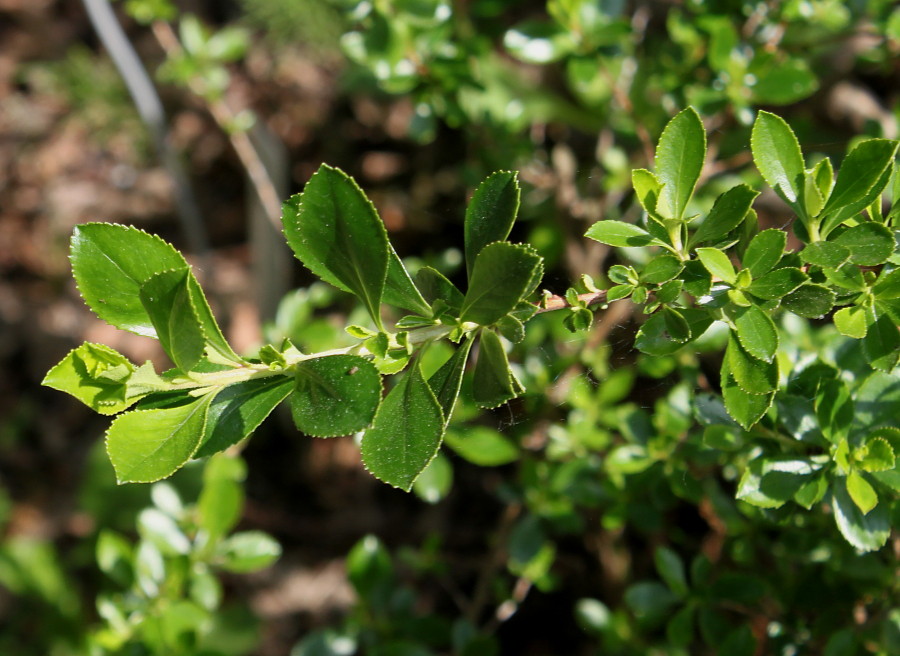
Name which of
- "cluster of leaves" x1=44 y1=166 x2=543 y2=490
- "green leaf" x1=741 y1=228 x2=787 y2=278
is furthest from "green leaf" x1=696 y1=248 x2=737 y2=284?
"cluster of leaves" x1=44 y1=166 x2=543 y2=490

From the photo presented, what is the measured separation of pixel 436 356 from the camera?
126 centimetres

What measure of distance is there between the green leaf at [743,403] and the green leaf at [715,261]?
0.41ft

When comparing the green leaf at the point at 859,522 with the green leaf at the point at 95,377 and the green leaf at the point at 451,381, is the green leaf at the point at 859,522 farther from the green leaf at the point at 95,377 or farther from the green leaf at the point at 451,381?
the green leaf at the point at 95,377

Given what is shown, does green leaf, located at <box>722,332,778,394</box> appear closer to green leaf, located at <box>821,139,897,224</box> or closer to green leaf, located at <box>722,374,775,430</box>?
green leaf, located at <box>722,374,775,430</box>

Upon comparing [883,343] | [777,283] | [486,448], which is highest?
[777,283]

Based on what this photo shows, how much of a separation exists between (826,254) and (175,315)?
1.99 feet

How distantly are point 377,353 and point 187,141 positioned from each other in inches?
103

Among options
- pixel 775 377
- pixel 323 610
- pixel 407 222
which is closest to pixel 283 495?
pixel 323 610

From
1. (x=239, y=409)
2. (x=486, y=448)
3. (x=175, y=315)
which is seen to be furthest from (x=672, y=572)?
(x=175, y=315)

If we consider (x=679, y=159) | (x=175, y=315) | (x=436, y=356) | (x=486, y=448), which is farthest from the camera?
(x=486, y=448)

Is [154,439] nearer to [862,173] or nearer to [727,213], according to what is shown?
[727,213]

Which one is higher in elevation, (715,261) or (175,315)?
(175,315)

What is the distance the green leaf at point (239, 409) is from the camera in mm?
766

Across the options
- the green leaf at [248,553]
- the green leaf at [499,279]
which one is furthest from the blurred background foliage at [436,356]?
the green leaf at [499,279]
